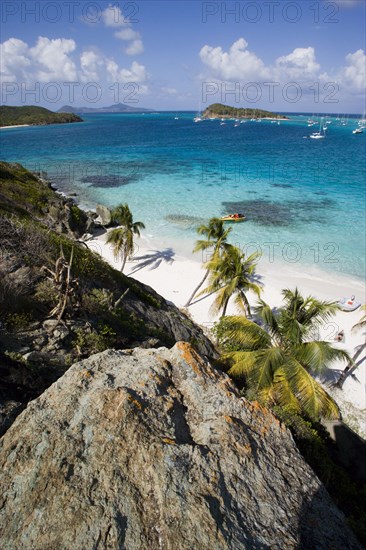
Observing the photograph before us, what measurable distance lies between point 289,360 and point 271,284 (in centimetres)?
1384

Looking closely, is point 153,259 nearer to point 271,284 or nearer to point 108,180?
point 271,284

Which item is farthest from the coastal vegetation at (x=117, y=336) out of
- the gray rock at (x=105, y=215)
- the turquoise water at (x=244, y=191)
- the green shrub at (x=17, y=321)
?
the gray rock at (x=105, y=215)

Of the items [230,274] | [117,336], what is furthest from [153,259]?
[117,336]

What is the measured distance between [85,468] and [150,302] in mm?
10948

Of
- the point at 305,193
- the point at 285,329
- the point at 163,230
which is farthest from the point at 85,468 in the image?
the point at 305,193

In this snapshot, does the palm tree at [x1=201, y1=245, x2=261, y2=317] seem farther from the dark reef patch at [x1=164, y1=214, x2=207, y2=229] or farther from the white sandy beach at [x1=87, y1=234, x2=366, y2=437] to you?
the dark reef patch at [x1=164, y1=214, x2=207, y2=229]

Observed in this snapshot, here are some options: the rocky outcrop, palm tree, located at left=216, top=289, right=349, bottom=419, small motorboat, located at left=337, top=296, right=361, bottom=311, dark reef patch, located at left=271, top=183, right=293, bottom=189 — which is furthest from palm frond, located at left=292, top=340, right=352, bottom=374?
dark reef patch, located at left=271, top=183, right=293, bottom=189

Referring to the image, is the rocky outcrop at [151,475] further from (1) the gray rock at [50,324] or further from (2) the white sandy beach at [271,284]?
(2) the white sandy beach at [271,284]

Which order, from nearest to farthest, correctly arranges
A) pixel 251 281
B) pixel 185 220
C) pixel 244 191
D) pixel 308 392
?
pixel 308 392, pixel 251 281, pixel 185 220, pixel 244 191

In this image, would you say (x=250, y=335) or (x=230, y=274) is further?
(x=230, y=274)

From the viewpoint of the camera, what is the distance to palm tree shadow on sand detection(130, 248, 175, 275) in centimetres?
2600

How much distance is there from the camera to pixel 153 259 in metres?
27.2

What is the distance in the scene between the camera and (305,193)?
46875 millimetres

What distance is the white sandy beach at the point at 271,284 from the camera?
16.5 metres
